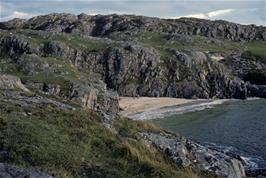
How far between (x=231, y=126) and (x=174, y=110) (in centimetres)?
2367

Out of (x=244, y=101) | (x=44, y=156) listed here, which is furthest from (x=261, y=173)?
(x=244, y=101)

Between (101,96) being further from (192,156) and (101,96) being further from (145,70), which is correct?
(192,156)

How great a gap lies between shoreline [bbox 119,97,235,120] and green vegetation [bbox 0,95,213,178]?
64.3 meters

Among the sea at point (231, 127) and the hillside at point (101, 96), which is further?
the sea at point (231, 127)

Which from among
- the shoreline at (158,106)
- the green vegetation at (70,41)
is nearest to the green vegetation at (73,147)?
the shoreline at (158,106)

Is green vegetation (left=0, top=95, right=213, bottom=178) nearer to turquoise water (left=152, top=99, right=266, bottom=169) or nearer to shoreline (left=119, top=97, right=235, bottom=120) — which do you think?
turquoise water (left=152, top=99, right=266, bottom=169)

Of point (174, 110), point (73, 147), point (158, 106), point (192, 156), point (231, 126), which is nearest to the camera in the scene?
point (73, 147)

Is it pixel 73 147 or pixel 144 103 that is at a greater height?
pixel 73 147

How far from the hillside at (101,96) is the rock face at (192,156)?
0.08 metres

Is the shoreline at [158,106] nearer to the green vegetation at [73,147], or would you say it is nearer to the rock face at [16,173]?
the green vegetation at [73,147]

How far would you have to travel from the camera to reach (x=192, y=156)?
37.7 m

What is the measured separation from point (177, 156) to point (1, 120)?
507 inches

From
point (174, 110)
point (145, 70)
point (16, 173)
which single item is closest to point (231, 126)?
point (174, 110)

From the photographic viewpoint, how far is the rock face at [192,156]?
3647 cm
